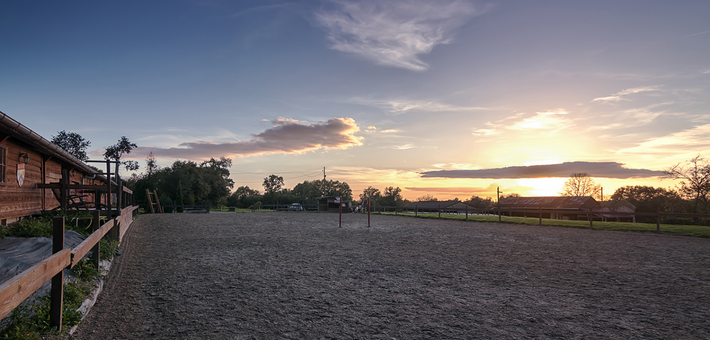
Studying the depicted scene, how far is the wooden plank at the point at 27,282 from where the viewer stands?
253 centimetres

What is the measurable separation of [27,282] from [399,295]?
4.40 meters

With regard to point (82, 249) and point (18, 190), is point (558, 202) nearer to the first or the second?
point (18, 190)

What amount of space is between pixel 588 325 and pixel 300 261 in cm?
581

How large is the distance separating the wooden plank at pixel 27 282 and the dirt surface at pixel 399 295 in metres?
0.91

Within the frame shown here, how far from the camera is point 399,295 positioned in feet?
18.2

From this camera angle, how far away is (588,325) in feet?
14.2

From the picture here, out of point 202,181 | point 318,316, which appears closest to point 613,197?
point 202,181

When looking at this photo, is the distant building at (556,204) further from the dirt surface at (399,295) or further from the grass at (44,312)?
the grass at (44,312)

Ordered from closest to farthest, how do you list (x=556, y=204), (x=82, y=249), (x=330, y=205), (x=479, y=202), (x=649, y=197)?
(x=82, y=249)
(x=330, y=205)
(x=556, y=204)
(x=649, y=197)
(x=479, y=202)

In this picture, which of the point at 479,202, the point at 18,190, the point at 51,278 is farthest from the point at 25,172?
the point at 479,202

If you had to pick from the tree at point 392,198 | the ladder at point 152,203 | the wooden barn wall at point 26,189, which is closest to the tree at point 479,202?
the tree at point 392,198

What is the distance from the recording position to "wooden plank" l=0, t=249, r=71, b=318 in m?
2.53

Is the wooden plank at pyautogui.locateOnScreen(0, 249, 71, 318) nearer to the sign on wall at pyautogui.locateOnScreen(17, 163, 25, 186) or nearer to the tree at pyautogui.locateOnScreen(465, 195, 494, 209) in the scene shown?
the sign on wall at pyautogui.locateOnScreen(17, 163, 25, 186)

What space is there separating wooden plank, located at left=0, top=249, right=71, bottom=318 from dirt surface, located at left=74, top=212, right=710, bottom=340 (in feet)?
2.99
